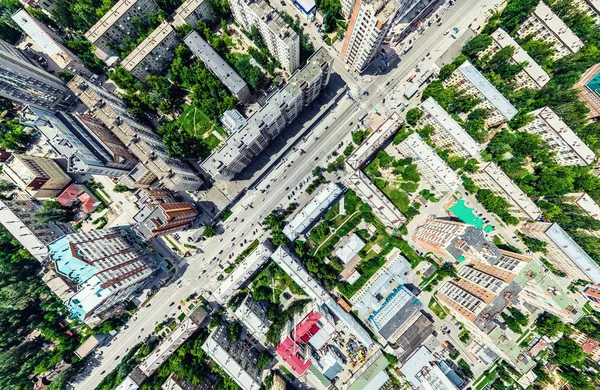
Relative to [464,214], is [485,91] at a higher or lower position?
higher

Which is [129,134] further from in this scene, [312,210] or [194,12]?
[312,210]

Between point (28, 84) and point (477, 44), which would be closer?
point (28, 84)

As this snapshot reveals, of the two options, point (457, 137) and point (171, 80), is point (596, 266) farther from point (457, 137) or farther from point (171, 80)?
point (171, 80)

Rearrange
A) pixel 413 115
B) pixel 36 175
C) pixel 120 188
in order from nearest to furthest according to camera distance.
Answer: pixel 36 175
pixel 413 115
pixel 120 188

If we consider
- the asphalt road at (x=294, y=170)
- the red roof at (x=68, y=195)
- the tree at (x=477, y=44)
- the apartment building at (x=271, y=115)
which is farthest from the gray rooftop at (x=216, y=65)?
the tree at (x=477, y=44)

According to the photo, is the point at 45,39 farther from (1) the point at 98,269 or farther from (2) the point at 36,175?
(1) the point at 98,269

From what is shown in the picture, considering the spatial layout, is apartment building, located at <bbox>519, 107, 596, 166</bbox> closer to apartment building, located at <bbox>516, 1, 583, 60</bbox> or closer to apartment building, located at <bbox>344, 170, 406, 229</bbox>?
apartment building, located at <bbox>516, 1, 583, 60</bbox>

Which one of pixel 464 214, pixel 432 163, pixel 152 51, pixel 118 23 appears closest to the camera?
pixel 432 163

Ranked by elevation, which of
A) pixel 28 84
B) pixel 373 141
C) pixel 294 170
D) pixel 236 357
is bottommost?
pixel 236 357

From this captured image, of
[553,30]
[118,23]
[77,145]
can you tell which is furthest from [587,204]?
[118,23]
